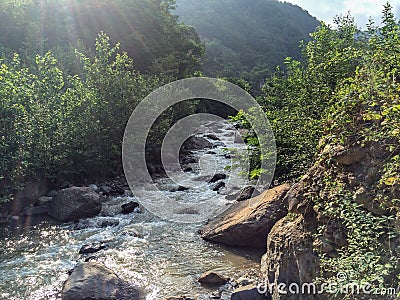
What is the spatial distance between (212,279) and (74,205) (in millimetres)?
5592

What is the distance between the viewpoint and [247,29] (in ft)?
321

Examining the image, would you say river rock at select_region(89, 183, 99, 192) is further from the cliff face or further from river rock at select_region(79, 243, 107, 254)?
the cliff face

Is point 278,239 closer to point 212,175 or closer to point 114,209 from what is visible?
point 114,209

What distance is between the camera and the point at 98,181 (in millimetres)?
13500

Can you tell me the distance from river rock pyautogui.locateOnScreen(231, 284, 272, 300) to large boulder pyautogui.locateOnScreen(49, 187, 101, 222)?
6071 millimetres

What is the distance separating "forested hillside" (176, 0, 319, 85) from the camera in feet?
257

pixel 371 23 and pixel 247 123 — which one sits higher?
pixel 371 23

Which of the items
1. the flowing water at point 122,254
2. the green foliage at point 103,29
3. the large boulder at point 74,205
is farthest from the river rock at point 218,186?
the green foliage at point 103,29

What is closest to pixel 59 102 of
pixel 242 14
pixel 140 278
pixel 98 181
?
pixel 98 181

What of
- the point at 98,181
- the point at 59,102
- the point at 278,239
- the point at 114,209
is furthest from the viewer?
the point at 98,181

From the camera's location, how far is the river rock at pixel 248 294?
5.30 m

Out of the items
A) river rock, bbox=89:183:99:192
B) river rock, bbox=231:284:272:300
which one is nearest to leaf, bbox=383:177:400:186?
river rock, bbox=231:284:272:300

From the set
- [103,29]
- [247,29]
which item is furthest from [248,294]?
[247,29]

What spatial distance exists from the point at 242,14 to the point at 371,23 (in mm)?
104446
